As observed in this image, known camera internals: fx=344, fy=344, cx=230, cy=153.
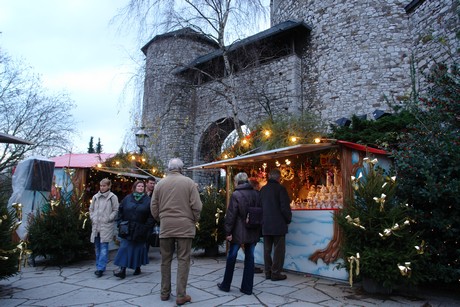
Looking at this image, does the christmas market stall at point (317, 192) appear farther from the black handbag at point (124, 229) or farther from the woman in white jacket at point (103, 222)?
the black handbag at point (124, 229)

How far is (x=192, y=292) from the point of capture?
4.22 metres

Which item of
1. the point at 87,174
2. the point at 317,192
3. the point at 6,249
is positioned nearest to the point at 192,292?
the point at 6,249

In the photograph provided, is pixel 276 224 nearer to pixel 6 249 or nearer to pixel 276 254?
pixel 276 254

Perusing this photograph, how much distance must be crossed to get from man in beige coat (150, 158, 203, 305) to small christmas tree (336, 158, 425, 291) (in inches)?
73.9

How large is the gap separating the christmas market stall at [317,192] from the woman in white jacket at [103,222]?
210 cm

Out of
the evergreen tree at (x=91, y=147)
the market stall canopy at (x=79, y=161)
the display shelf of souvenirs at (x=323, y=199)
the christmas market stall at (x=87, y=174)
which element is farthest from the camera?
→ the evergreen tree at (x=91, y=147)

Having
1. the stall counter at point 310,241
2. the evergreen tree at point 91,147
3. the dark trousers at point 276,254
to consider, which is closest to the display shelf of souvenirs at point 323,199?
the stall counter at point 310,241

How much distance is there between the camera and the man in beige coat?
369 centimetres

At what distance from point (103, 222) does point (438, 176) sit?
4669 millimetres

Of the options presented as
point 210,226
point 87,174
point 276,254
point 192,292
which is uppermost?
point 87,174

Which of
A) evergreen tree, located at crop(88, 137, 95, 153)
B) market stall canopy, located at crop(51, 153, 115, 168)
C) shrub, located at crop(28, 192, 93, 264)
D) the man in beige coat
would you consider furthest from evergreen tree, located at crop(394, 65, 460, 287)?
evergreen tree, located at crop(88, 137, 95, 153)

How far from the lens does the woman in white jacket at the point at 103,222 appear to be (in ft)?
17.1

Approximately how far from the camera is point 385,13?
36.6 ft

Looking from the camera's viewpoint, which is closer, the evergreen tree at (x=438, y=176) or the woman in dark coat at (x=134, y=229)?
the evergreen tree at (x=438, y=176)
